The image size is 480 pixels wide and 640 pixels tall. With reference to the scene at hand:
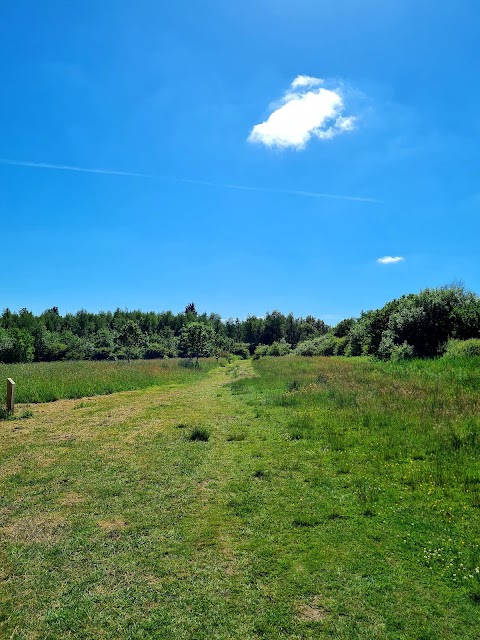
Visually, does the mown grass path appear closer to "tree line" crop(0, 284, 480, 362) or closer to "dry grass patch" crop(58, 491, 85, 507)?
"dry grass patch" crop(58, 491, 85, 507)

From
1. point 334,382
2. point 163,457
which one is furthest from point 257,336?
point 163,457

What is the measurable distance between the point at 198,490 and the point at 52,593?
10.1ft

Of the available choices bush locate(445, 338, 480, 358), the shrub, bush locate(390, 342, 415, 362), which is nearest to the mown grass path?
bush locate(445, 338, 480, 358)

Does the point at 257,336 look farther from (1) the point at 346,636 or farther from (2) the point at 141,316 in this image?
(1) the point at 346,636

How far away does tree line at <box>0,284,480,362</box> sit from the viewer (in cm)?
2402

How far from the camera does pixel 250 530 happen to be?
5.30 meters

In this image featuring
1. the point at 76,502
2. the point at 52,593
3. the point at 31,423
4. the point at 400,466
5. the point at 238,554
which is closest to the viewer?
the point at 52,593

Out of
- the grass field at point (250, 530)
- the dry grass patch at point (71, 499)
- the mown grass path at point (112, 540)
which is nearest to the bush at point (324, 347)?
the grass field at point (250, 530)

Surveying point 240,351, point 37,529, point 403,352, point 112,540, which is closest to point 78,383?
point 37,529

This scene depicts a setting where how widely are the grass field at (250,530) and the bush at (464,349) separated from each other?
27.0 feet

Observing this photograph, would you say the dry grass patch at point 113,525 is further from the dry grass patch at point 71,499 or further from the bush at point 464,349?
the bush at point 464,349

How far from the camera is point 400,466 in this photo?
747 cm

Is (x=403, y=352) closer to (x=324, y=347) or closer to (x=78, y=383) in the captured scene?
(x=78, y=383)

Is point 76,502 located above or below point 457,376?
below
